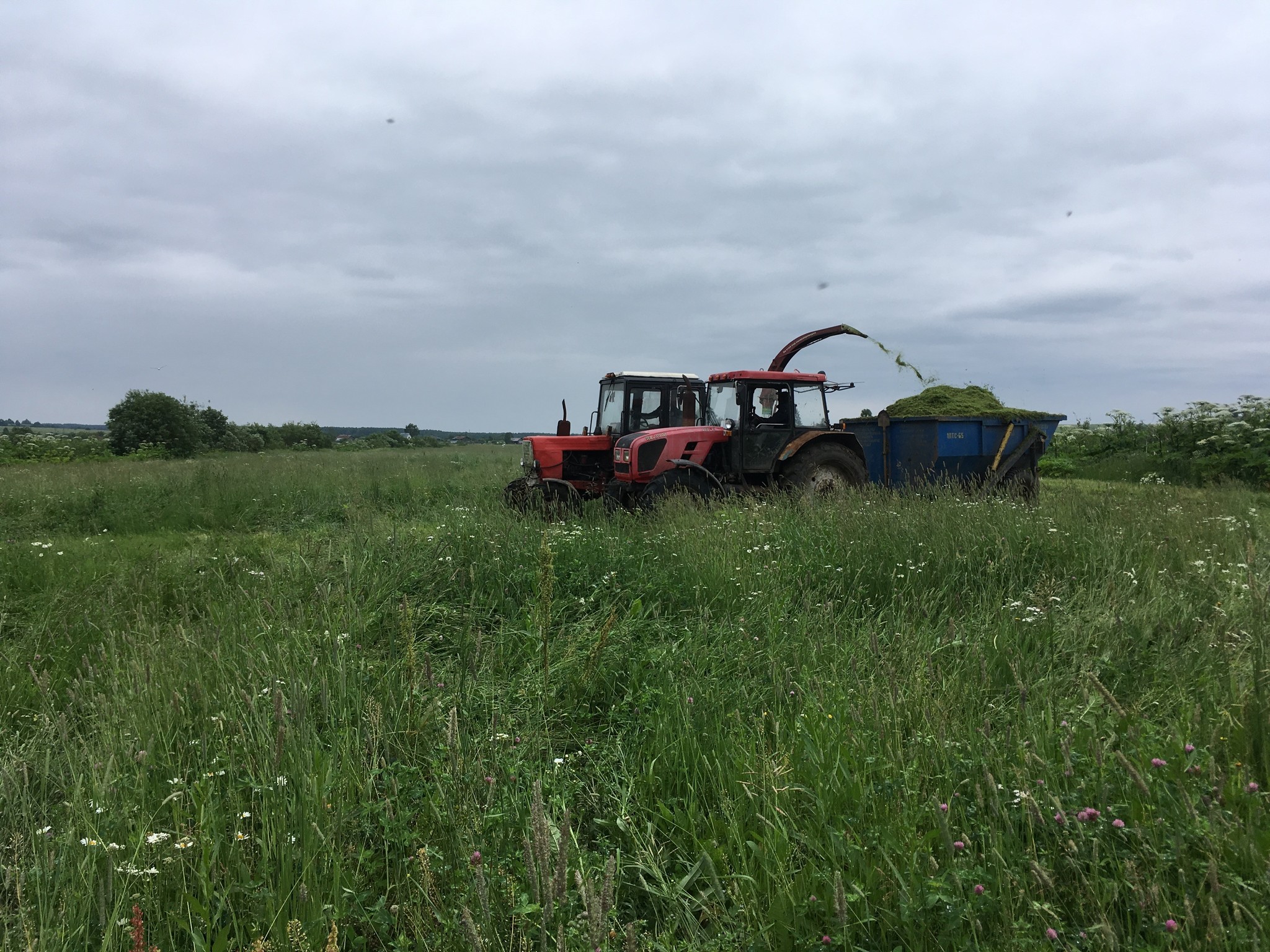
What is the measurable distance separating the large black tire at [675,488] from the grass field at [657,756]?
10.5 feet

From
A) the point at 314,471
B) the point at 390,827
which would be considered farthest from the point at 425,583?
the point at 314,471

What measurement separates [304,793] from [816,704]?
6.33ft

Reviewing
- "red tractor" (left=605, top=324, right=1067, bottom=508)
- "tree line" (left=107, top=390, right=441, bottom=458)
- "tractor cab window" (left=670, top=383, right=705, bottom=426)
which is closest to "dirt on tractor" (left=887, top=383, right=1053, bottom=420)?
"red tractor" (left=605, top=324, right=1067, bottom=508)

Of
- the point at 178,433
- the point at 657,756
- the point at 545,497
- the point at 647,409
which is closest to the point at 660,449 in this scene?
the point at 647,409

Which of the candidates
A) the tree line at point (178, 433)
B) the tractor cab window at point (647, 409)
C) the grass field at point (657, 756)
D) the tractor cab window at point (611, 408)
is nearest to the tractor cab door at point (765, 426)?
the tractor cab window at point (647, 409)

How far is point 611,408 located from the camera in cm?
1205

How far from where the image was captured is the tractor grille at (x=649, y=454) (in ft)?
33.0

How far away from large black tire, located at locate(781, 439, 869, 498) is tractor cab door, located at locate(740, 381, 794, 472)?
303 millimetres

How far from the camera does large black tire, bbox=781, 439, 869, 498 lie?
10.3 meters

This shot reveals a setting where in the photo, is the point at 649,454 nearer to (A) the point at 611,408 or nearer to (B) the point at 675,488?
(B) the point at 675,488

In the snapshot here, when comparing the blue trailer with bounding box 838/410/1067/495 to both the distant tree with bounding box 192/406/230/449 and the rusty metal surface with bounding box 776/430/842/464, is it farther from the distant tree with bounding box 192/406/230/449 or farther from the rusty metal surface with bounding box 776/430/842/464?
the distant tree with bounding box 192/406/230/449

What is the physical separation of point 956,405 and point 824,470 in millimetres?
3254

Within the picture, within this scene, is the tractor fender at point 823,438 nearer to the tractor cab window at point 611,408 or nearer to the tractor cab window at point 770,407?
the tractor cab window at point 770,407

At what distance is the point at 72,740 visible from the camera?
125 inches
